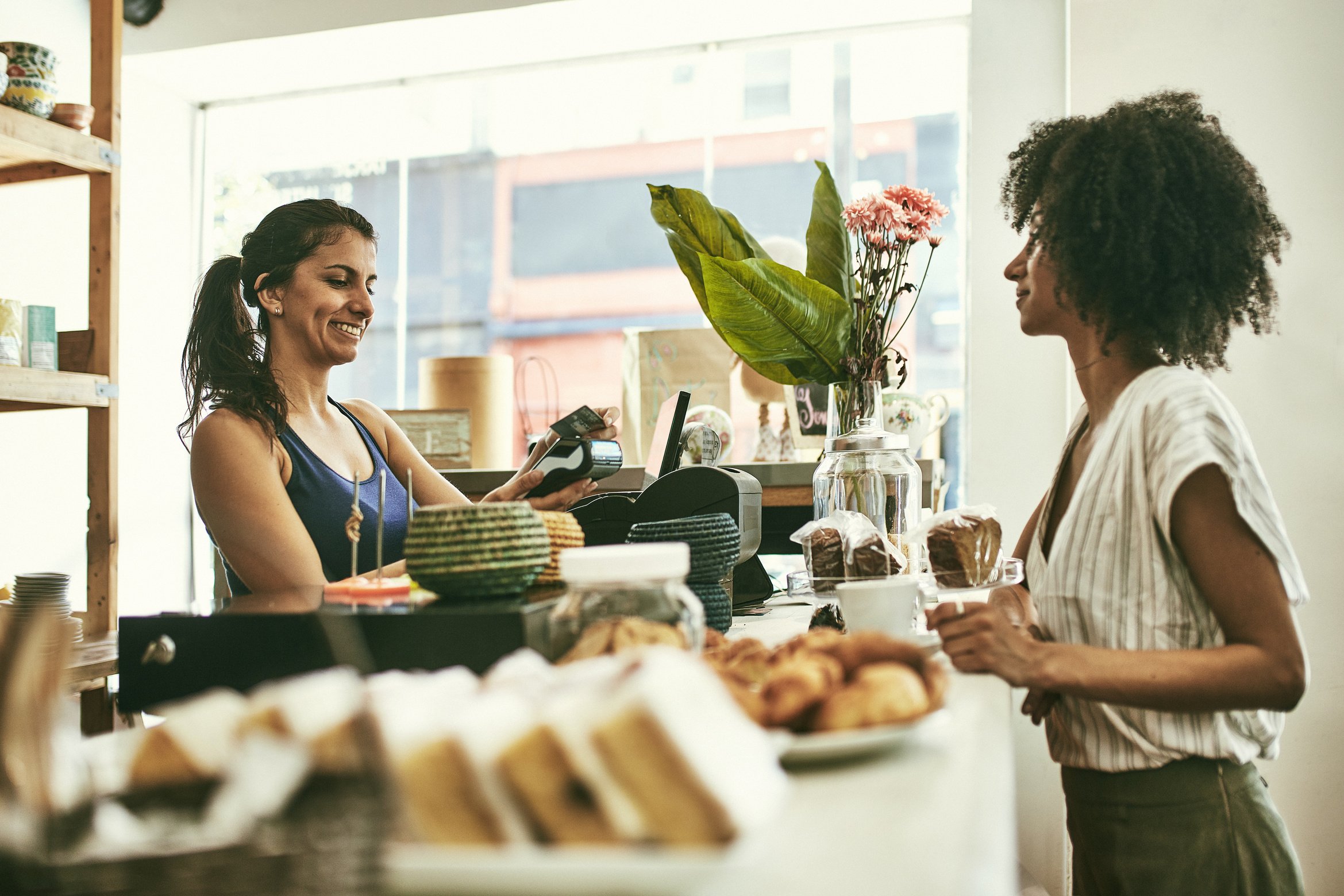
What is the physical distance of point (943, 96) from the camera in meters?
3.68

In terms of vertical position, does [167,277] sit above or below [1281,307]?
above

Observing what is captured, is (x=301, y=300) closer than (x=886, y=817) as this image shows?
No

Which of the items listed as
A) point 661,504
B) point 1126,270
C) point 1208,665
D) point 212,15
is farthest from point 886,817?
point 212,15

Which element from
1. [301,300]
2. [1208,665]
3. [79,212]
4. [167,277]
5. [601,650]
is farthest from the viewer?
[167,277]

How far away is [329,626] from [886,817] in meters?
0.48

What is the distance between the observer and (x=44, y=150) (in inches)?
82.4

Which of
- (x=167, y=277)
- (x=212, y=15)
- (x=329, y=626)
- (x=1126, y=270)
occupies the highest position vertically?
(x=212, y=15)

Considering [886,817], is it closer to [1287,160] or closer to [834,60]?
[1287,160]

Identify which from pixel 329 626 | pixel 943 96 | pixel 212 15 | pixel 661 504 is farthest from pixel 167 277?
pixel 329 626

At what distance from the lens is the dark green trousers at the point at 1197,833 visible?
1.01 metres

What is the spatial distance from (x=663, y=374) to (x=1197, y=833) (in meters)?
2.04

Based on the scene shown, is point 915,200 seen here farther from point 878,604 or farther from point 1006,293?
point 1006,293

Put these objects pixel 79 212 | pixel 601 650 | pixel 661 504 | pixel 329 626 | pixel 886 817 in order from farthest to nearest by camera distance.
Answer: pixel 79 212, pixel 661 504, pixel 329 626, pixel 601 650, pixel 886 817

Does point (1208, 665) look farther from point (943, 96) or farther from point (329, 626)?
point (943, 96)
